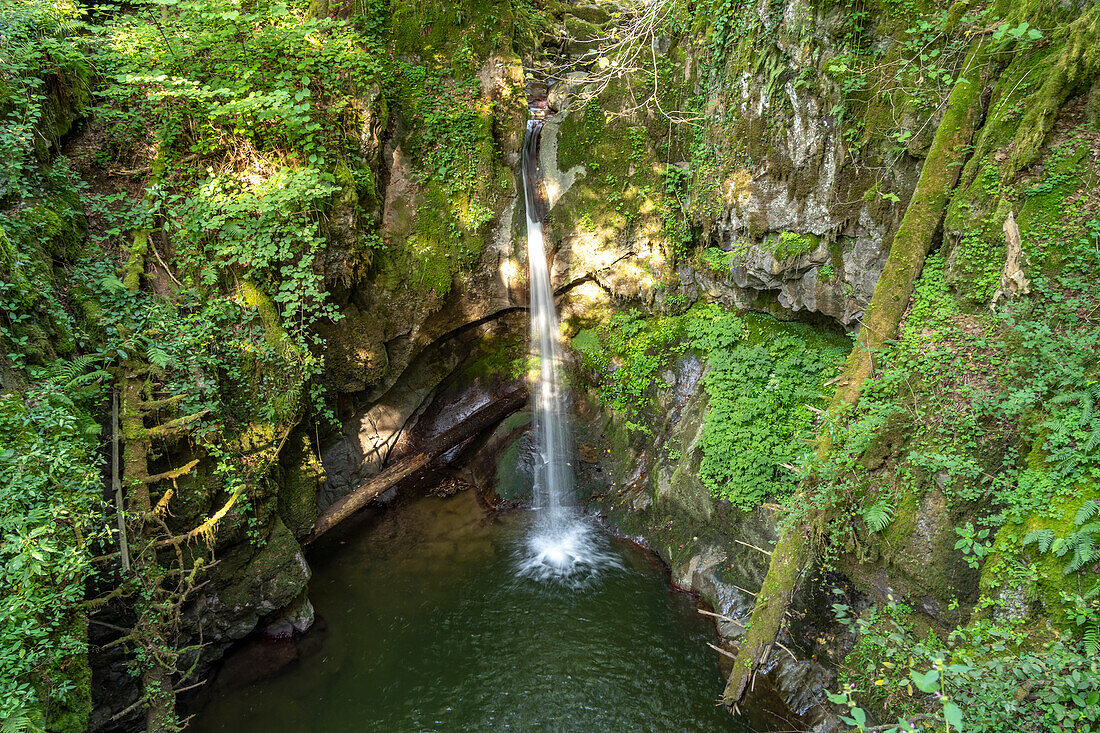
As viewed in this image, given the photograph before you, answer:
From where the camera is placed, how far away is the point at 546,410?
1011 centimetres

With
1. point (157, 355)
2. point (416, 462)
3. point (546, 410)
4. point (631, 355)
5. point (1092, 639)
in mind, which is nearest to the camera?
point (1092, 639)

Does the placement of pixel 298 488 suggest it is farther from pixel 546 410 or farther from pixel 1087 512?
pixel 1087 512

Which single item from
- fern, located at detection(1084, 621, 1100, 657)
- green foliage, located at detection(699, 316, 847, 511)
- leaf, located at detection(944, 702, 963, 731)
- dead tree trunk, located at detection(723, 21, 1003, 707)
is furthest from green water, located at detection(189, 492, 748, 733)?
leaf, located at detection(944, 702, 963, 731)

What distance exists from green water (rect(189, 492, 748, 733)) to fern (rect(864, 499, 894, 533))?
269cm

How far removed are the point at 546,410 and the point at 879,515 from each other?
6.54 m

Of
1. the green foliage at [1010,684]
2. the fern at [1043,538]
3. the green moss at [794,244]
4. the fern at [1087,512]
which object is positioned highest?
the green moss at [794,244]

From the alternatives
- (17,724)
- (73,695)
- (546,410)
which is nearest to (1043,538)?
(17,724)

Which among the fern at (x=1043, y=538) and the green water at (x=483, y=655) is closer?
the fern at (x=1043, y=538)

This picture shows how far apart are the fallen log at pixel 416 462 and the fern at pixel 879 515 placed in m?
6.89

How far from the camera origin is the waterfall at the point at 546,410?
333 inches

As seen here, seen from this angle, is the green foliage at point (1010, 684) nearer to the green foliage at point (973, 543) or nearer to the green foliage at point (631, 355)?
the green foliage at point (973, 543)

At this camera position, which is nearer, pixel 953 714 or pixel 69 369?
pixel 953 714

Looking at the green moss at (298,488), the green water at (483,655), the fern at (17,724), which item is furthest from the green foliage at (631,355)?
the fern at (17,724)

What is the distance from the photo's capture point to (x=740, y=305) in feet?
25.7
